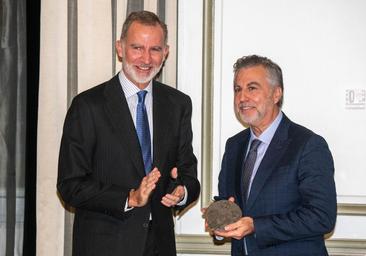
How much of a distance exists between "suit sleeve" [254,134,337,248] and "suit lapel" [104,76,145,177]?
0.58 m

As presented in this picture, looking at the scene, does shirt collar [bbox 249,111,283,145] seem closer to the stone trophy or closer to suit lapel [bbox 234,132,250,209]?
suit lapel [bbox 234,132,250,209]

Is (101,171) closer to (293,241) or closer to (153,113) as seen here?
(153,113)

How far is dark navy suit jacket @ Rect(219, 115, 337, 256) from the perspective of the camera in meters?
2.33

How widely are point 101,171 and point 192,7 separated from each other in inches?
48.5

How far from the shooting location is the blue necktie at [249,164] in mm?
2506

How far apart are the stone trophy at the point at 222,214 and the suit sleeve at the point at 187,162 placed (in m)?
0.31

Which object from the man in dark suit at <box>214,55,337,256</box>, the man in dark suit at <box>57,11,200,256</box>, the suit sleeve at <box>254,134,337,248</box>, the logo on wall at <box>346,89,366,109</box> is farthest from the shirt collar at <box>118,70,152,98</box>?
the logo on wall at <box>346,89,366,109</box>

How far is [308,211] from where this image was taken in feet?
7.65

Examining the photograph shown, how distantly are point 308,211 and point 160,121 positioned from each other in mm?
768

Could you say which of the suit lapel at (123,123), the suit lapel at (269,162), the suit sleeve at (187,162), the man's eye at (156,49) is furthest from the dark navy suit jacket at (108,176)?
the suit lapel at (269,162)

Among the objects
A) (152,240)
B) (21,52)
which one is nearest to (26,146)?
(21,52)

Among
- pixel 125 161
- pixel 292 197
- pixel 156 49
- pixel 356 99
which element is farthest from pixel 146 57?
pixel 356 99

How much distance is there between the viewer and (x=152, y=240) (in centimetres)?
258

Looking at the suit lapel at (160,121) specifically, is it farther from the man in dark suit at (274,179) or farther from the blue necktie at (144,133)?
the man in dark suit at (274,179)
